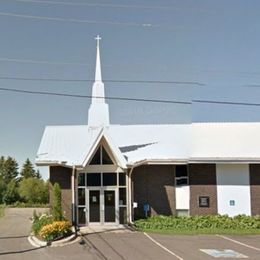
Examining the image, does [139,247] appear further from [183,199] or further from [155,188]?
[183,199]

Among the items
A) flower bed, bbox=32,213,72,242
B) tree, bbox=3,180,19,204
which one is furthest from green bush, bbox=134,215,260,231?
tree, bbox=3,180,19,204

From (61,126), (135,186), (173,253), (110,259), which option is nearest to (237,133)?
(135,186)

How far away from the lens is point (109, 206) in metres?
24.7

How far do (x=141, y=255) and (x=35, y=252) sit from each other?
4055 millimetres

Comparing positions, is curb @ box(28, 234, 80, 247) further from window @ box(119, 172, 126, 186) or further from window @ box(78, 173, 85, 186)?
window @ box(119, 172, 126, 186)

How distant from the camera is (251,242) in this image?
19.3 metres

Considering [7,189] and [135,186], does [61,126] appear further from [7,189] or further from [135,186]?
[7,189]

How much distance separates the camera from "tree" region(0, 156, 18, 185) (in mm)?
84562

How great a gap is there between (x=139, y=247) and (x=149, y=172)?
9.48 meters

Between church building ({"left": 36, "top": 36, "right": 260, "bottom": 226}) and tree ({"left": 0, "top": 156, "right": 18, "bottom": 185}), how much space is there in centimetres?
5896

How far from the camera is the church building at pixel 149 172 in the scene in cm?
2453

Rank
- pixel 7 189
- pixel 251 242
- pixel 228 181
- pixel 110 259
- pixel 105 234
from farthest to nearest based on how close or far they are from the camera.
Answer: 1. pixel 7 189
2. pixel 228 181
3. pixel 105 234
4. pixel 251 242
5. pixel 110 259

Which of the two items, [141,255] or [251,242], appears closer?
[141,255]

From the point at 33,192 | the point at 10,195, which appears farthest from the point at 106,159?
the point at 10,195
